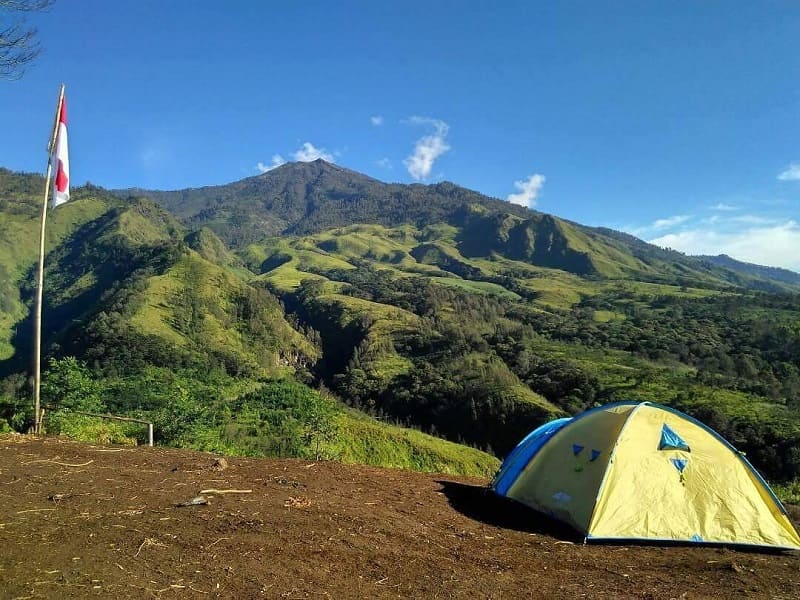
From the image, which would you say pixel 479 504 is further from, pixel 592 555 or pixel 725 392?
pixel 725 392

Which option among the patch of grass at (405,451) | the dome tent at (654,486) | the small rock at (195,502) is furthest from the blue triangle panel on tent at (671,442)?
the patch of grass at (405,451)

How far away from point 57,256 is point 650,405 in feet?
688

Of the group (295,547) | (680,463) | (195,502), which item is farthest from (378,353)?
(295,547)

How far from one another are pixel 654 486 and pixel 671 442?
0.87 meters

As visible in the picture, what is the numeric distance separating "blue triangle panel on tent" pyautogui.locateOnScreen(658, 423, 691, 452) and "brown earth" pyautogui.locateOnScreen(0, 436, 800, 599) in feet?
5.22

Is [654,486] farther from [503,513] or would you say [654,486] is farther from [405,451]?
[405,451]

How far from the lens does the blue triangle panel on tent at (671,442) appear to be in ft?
29.8

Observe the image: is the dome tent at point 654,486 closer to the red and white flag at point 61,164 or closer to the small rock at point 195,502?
the small rock at point 195,502

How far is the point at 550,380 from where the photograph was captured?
87.4m

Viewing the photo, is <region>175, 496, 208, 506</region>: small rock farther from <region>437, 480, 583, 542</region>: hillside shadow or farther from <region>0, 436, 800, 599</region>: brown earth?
<region>437, 480, 583, 542</region>: hillside shadow

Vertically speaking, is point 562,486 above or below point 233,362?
above

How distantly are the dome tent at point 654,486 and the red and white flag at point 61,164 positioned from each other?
12.2m

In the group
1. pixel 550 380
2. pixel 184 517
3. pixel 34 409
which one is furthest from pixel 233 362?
pixel 184 517

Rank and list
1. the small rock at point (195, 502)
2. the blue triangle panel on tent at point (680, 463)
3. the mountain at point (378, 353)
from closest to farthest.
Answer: the small rock at point (195, 502) → the blue triangle panel on tent at point (680, 463) → the mountain at point (378, 353)
